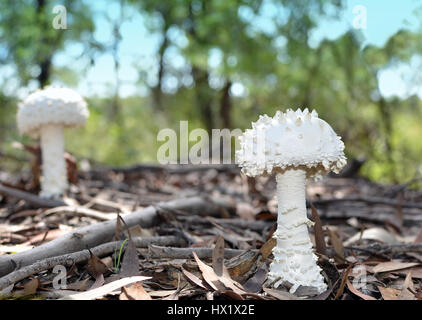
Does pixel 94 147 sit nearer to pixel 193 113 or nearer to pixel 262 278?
pixel 193 113

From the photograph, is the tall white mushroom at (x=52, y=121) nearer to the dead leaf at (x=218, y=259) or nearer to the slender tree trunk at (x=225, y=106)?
the dead leaf at (x=218, y=259)

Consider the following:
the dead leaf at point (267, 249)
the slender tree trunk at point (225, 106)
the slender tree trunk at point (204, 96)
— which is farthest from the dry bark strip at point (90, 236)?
the slender tree trunk at point (204, 96)

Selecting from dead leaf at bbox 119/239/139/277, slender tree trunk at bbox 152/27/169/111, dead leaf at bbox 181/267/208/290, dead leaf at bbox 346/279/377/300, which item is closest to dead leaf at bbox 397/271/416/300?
dead leaf at bbox 346/279/377/300

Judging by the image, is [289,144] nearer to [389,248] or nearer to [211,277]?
[211,277]

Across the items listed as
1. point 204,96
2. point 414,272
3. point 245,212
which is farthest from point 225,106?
point 414,272

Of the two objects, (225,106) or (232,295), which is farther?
(225,106)

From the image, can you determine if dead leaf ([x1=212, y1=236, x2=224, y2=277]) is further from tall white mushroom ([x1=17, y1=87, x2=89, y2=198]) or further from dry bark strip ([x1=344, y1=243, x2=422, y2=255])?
tall white mushroom ([x1=17, y1=87, x2=89, y2=198])

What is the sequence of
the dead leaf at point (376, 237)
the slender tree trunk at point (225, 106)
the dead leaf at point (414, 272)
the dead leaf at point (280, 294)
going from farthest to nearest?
the slender tree trunk at point (225, 106) < the dead leaf at point (376, 237) < the dead leaf at point (414, 272) < the dead leaf at point (280, 294)
